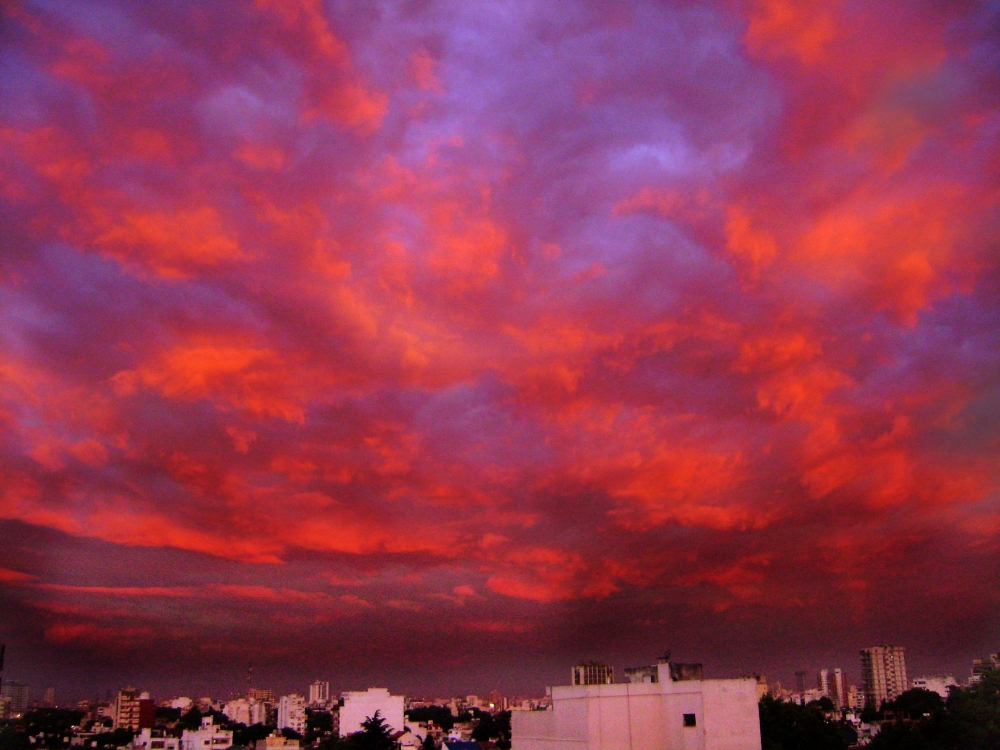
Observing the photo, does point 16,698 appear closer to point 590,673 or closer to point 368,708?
point 368,708

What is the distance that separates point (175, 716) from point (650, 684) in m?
106

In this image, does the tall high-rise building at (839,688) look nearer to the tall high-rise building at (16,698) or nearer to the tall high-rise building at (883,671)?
the tall high-rise building at (883,671)

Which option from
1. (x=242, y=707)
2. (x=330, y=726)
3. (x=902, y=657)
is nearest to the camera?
(x=330, y=726)

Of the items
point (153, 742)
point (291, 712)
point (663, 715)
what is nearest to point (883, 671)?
point (291, 712)

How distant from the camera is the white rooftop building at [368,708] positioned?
250ft

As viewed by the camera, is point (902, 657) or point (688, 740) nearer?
point (688, 740)

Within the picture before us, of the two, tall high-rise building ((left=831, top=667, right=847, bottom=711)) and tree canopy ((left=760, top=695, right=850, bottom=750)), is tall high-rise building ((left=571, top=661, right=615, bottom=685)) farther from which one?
tall high-rise building ((left=831, top=667, right=847, bottom=711))

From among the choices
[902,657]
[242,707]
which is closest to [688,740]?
[242,707]

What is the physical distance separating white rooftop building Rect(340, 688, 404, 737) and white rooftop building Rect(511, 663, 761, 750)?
175 ft

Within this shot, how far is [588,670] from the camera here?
37.8 metres

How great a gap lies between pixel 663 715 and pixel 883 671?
141947 mm

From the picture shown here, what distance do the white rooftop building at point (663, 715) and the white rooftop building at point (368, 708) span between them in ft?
175

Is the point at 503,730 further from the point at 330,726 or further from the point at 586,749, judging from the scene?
the point at 586,749

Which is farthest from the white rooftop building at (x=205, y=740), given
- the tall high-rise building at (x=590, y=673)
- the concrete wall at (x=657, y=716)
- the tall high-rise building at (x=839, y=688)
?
the tall high-rise building at (x=839, y=688)
